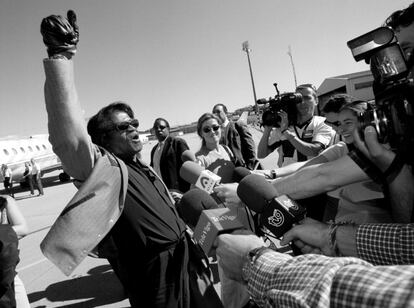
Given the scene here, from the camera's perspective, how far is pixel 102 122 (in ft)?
6.73

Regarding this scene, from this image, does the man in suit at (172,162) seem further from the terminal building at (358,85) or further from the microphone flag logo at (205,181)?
the terminal building at (358,85)

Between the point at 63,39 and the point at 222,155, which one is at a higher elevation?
the point at 63,39

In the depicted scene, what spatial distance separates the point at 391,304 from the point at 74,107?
142 cm

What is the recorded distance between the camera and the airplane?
17859mm

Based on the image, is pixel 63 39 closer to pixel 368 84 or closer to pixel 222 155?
pixel 222 155

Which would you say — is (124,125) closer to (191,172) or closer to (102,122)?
(102,122)

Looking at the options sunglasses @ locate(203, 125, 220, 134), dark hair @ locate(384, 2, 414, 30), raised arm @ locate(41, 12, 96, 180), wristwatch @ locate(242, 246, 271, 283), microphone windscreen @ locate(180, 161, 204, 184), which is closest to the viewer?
wristwatch @ locate(242, 246, 271, 283)

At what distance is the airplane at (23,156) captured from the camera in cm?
1786

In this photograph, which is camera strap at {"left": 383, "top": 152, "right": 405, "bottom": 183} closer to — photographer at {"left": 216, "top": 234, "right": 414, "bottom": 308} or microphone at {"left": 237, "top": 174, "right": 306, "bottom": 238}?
→ microphone at {"left": 237, "top": 174, "right": 306, "bottom": 238}

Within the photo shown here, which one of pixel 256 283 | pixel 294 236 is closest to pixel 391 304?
pixel 256 283

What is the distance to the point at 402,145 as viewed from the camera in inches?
47.7

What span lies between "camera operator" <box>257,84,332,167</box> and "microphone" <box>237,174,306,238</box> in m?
2.16

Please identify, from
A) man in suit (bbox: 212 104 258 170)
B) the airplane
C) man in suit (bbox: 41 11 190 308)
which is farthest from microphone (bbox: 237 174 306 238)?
the airplane

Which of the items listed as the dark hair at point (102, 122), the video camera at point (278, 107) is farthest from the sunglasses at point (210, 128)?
the dark hair at point (102, 122)
